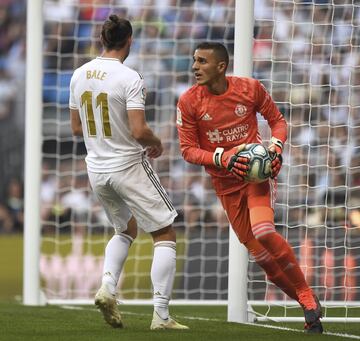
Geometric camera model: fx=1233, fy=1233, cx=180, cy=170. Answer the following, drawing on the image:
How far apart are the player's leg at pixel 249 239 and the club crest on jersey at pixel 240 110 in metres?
0.50

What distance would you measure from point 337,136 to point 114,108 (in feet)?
14.7

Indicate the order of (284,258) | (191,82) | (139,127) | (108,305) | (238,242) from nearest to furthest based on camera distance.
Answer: (139,127) → (108,305) → (284,258) → (238,242) → (191,82)

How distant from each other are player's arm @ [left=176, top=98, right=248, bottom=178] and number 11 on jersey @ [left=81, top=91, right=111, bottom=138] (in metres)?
0.49

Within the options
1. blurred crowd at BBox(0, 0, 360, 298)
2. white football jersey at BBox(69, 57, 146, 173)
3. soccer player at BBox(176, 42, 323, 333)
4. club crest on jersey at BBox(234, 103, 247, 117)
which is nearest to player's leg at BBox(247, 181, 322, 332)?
soccer player at BBox(176, 42, 323, 333)

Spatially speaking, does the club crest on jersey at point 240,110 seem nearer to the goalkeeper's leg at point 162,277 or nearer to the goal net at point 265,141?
the goalkeeper's leg at point 162,277

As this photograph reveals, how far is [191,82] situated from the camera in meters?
14.1

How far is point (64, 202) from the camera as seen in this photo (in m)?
16.0

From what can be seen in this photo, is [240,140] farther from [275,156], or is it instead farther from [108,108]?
[108,108]

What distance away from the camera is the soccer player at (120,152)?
7070 mm

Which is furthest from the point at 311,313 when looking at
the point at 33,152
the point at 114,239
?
the point at 33,152

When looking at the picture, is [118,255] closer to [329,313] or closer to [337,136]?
[329,313]

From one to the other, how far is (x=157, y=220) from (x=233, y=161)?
22.2 inches

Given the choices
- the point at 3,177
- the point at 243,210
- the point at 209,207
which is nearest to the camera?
the point at 243,210

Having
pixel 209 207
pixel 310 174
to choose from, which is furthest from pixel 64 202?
pixel 310 174
